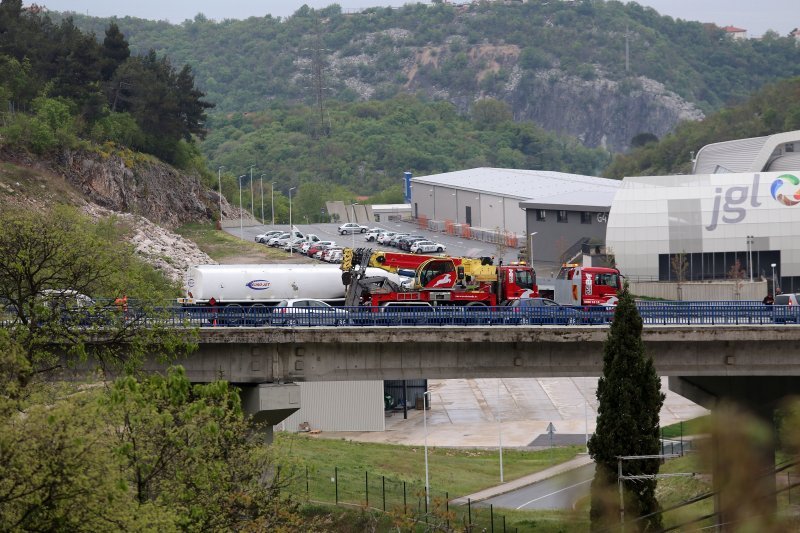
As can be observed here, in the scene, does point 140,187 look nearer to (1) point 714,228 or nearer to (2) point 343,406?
(1) point 714,228

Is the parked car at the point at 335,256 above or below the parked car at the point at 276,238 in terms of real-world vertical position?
below

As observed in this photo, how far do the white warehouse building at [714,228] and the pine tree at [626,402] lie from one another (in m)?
67.5

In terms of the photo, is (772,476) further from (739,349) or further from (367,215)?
(367,215)

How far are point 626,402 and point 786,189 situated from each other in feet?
238

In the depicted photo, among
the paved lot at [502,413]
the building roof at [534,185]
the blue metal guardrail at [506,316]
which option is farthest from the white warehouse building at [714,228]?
the blue metal guardrail at [506,316]

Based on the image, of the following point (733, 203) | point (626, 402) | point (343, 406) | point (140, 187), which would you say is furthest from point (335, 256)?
point (626, 402)

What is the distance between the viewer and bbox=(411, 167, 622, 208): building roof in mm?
141125

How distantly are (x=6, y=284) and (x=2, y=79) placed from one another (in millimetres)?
95112

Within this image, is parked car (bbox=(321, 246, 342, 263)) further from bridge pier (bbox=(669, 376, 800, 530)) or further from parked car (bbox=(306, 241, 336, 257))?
bridge pier (bbox=(669, 376, 800, 530))

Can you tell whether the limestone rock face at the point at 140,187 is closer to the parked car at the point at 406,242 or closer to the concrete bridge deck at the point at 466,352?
the parked car at the point at 406,242

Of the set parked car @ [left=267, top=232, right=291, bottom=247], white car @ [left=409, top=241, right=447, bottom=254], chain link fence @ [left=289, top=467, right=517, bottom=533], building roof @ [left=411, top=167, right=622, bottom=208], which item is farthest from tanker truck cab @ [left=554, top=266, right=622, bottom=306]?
parked car @ [left=267, top=232, right=291, bottom=247]

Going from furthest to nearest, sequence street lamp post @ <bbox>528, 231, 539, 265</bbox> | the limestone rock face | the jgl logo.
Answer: the limestone rock face, street lamp post @ <bbox>528, 231, 539, 265</bbox>, the jgl logo

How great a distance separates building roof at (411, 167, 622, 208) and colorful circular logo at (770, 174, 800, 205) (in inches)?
825

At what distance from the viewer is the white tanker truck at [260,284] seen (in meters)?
72.5
